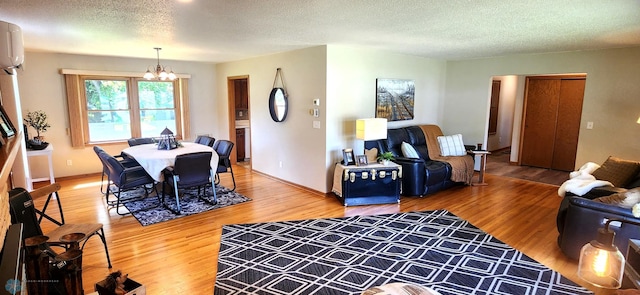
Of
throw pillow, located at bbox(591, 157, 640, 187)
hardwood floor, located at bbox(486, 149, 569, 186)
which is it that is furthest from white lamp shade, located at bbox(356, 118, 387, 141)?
hardwood floor, located at bbox(486, 149, 569, 186)

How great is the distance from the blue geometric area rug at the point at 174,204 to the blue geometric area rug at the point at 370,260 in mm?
841

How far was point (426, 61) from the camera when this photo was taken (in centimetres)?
637

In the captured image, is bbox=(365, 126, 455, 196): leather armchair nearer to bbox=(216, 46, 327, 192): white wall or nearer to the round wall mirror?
bbox=(216, 46, 327, 192): white wall

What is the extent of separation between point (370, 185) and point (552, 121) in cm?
470

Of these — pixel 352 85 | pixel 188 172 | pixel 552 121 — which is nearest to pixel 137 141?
pixel 188 172

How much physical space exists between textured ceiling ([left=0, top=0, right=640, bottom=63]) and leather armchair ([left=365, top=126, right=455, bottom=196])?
4.78 ft

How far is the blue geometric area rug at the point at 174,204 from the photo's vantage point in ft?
13.9

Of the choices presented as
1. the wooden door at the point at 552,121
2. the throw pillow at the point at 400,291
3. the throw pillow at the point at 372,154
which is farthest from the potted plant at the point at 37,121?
the wooden door at the point at 552,121

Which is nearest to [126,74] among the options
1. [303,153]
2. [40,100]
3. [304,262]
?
[40,100]

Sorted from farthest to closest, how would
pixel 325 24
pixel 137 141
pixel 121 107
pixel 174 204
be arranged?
pixel 121 107 → pixel 137 141 → pixel 174 204 → pixel 325 24

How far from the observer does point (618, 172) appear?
3.97 m

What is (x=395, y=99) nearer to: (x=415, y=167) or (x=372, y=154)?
(x=372, y=154)

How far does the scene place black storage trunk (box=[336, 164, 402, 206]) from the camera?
15.4 feet

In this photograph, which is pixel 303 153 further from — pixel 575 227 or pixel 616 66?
pixel 616 66
